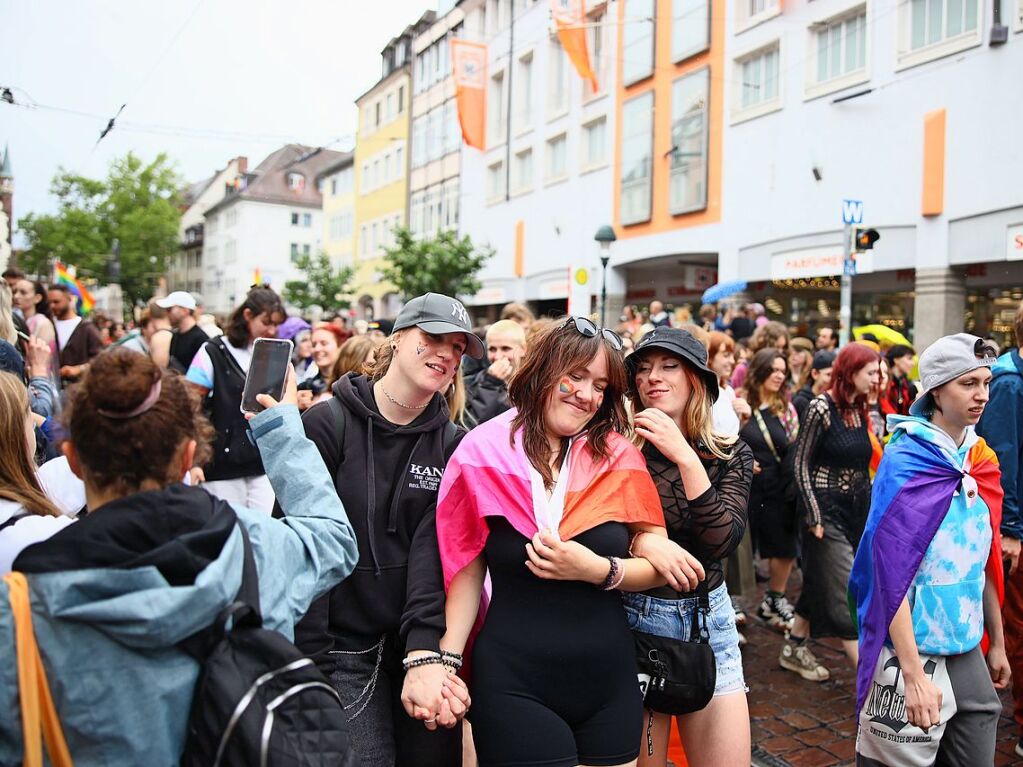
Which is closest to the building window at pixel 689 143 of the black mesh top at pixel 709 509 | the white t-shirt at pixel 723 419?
the white t-shirt at pixel 723 419

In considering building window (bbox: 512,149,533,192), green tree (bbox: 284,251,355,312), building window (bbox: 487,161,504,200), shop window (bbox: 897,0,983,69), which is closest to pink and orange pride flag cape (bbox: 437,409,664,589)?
shop window (bbox: 897,0,983,69)

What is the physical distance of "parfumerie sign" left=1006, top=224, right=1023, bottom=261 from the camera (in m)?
14.0

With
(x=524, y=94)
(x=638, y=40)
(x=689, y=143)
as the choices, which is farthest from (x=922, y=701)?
(x=524, y=94)

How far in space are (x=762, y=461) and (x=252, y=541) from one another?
5017mm

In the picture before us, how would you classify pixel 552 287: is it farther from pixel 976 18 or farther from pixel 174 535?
pixel 174 535

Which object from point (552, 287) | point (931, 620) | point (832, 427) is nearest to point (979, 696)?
point (931, 620)

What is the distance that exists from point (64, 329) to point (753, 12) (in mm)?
17273

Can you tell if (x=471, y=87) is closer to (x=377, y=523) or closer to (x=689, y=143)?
(x=689, y=143)

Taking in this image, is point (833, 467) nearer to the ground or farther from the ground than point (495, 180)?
nearer to the ground

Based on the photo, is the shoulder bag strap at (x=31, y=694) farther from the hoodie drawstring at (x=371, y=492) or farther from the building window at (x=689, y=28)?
the building window at (x=689, y=28)

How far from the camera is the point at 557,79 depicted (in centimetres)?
2798

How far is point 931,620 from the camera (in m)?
3.08

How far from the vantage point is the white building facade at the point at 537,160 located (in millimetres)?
25625

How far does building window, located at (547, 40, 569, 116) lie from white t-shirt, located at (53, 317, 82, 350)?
21736 millimetres
